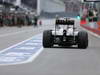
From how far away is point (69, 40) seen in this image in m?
21.4

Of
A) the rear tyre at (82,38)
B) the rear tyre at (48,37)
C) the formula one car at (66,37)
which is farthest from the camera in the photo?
the rear tyre at (48,37)

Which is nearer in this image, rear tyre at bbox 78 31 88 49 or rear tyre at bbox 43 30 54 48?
rear tyre at bbox 78 31 88 49

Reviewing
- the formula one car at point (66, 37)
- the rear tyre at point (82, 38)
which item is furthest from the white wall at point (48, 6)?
the rear tyre at point (82, 38)

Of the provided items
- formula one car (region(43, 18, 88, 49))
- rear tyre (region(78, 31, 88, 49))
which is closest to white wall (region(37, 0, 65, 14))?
formula one car (region(43, 18, 88, 49))

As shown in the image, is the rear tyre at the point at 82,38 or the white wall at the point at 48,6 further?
the white wall at the point at 48,6

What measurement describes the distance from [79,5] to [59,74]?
5245 inches

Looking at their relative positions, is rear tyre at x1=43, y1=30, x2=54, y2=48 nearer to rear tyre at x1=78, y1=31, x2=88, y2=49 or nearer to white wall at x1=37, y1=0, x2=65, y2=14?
rear tyre at x1=78, y1=31, x2=88, y2=49

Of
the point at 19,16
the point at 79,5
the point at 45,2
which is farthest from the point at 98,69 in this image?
the point at 45,2

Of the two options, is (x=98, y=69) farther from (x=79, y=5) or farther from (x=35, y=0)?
(x=35, y=0)

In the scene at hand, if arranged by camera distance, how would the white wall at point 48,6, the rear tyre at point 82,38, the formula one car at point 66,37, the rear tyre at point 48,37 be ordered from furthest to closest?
the white wall at point 48,6, the rear tyre at point 48,37, the formula one car at point 66,37, the rear tyre at point 82,38

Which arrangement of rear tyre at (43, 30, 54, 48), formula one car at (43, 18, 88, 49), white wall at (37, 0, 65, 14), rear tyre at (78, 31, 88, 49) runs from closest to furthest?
rear tyre at (78, 31, 88, 49), formula one car at (43, 18, 88, 49), rear tyre at (43, 30, 54, 48), white wall at (37, 0, 65, 14)

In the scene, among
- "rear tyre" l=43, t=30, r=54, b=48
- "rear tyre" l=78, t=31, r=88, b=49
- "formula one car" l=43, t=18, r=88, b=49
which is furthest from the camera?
"rear tyre" l=43, t=30, r=54, b=48

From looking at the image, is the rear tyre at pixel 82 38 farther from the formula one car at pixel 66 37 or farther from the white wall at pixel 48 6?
the white wall at pixel 48 6

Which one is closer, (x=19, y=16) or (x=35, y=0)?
(x=19, y=16)
